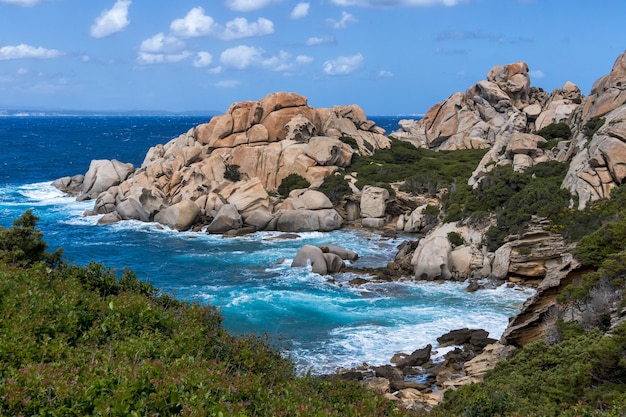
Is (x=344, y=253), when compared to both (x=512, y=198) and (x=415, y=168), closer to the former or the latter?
(x=512, y=198)

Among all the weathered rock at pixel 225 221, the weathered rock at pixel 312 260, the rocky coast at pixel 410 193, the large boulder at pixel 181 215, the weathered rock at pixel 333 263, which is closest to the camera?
the rocky coast at pixel 410 193

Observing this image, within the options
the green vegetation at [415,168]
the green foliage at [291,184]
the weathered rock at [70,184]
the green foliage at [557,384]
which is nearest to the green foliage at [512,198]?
the green vegetation at [415,168]

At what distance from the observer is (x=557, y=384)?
15.1m

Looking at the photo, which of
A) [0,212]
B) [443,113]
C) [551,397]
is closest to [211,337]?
[551,397]

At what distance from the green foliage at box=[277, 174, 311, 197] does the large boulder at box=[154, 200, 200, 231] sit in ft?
→ 27.3

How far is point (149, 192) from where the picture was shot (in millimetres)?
54312

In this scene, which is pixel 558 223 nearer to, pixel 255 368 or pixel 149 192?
pixel 255 368

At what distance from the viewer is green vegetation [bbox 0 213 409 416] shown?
331 inches

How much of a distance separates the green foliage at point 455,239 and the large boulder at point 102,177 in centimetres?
3721

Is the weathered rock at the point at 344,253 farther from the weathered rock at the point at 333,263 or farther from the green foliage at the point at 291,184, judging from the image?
the green foliage at the point at 291,184

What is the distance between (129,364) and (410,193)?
4488cm

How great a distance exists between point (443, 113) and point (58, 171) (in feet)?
178

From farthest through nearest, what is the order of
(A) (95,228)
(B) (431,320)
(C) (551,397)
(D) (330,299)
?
(A) (95,228) < (D) (330,299) < (B) (431,320) < (C) (551,397)

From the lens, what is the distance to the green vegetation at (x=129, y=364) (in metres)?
8.41
